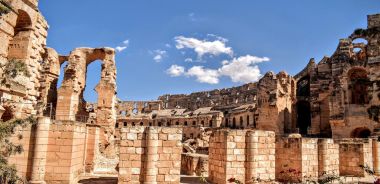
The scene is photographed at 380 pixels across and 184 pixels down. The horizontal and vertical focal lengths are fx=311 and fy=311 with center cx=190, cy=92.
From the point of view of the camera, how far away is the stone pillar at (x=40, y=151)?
8945 millimetres

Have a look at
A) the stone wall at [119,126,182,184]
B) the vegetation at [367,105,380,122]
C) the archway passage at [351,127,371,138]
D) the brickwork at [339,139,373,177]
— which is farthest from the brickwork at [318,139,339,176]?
the archway passage at [351,127,371,138]

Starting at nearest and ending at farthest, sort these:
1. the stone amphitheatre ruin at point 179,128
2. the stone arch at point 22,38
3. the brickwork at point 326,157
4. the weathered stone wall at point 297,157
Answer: the stone amphitheatre ruin at point 179,128 → the stone arch at point 22,38 → the weathered stone wall at point 297,157 → the brickwork at point 326,157

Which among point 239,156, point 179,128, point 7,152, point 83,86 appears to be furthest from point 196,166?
point 83,86

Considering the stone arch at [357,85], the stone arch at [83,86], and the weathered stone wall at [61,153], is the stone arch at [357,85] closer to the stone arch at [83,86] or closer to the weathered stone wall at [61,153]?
the stone arch at [83,86]

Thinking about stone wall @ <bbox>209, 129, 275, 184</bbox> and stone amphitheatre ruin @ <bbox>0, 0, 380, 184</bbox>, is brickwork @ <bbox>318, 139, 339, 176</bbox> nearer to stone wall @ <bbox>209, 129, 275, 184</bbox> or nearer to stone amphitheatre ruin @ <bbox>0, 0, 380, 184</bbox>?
stone amphitheatre ruin @ <bbox>0, 0, 380, 184</bbox>

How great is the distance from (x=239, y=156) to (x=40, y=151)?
6395 millimetres

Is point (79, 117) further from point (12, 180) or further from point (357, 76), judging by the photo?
point (357, 76)

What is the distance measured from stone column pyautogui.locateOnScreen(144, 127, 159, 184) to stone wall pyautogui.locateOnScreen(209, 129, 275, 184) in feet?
8.25

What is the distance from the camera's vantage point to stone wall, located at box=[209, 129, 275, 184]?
35.3 feet

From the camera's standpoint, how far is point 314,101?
102ft

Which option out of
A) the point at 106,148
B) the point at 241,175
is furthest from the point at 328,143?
the point at 106,148

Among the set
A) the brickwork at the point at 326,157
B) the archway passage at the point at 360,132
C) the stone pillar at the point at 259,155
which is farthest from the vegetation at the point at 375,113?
the stone pillar at the point at 259,155

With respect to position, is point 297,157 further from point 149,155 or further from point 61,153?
point 61,153

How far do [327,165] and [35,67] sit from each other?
41.2 feet
